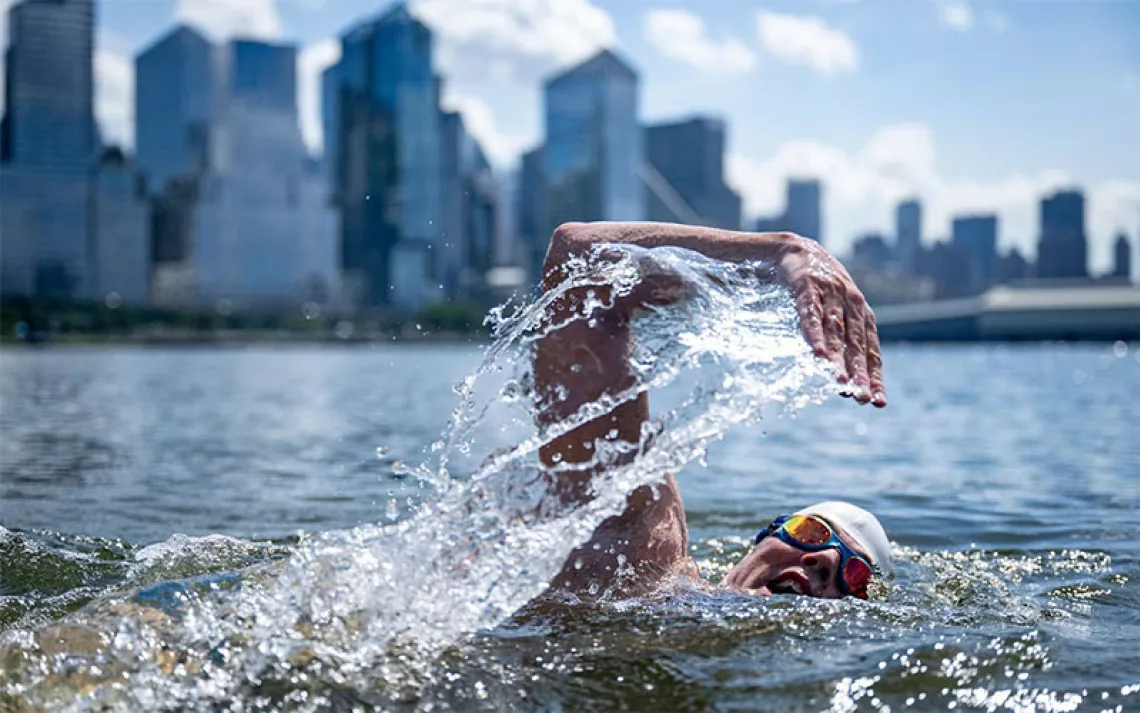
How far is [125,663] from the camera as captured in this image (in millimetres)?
3959

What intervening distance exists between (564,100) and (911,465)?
152404mm

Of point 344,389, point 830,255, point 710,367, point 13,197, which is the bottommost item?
point 344,389

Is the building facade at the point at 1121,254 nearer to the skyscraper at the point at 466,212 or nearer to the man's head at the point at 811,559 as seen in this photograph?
the skyscraper at the point at 466,212

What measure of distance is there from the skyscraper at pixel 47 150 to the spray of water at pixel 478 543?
152914 mm

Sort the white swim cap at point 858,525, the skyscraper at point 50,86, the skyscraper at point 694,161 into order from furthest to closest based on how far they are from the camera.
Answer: the skyscraper at point 694,161 < the skyscraper at point 50,86 < the white swim cap at point 858,525

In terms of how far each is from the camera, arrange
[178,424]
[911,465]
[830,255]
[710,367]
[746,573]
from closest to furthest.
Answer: [830,255] < [710,367] < [746,573] < [911,465] < [178,424]

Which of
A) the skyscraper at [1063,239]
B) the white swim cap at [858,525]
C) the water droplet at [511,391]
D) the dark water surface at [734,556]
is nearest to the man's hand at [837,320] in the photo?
the dark water surface at [734,556]

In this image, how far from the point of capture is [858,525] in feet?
18.2

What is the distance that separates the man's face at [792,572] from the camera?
17.6 ft

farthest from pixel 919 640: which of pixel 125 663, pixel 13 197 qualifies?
pixel 13 197

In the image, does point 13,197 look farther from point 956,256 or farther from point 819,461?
point 819,461

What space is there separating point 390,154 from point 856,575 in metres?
145

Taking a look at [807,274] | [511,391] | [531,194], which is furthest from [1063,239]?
[807,274]

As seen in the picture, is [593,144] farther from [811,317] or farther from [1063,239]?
[811,317]
